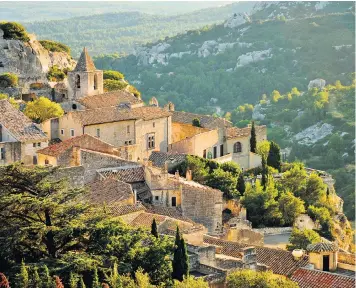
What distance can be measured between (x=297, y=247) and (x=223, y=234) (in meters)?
3.01

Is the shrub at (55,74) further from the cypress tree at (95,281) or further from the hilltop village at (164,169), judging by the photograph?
the cypress tree at (95,281)

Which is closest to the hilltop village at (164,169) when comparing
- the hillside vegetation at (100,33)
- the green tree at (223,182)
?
the green tree at (223,182)

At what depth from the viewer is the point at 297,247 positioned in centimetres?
3541

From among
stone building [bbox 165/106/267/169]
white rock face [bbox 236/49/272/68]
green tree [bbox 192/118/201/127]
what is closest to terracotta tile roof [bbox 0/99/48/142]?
stone building [bbox 165/106/267/169]

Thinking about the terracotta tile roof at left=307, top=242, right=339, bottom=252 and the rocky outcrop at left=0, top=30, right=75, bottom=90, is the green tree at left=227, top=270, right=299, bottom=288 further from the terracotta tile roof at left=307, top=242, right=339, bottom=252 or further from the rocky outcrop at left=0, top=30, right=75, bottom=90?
the rocky outcrop at left=0, top=30, right=75, bottom=90

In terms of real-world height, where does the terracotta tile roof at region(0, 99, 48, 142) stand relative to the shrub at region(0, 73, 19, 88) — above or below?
below

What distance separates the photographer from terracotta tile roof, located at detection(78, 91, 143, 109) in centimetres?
4491

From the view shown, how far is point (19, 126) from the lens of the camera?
3822 cm

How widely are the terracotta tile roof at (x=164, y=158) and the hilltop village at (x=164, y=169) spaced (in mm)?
48

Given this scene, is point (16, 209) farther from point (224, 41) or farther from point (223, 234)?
point (224, 41)

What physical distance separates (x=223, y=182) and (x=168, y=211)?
573 centimetres

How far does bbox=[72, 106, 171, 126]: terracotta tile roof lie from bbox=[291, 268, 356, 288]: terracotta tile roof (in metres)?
15.3

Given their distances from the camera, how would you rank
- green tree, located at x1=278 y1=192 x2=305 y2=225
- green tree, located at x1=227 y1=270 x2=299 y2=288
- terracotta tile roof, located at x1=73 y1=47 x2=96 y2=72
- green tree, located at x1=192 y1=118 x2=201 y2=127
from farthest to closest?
terracotta tile roof, located at x1=73 y1=47 x2=96 y2=72 < green tree, located at x1=192 y1=118 x2=201 y2=127 < green tree, located at x1=278 y1=192 x2=305 y2=225 < green tree, located at x1=227 y1=270 x2=299 y2=288

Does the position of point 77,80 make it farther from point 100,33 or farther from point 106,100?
point 100,33
